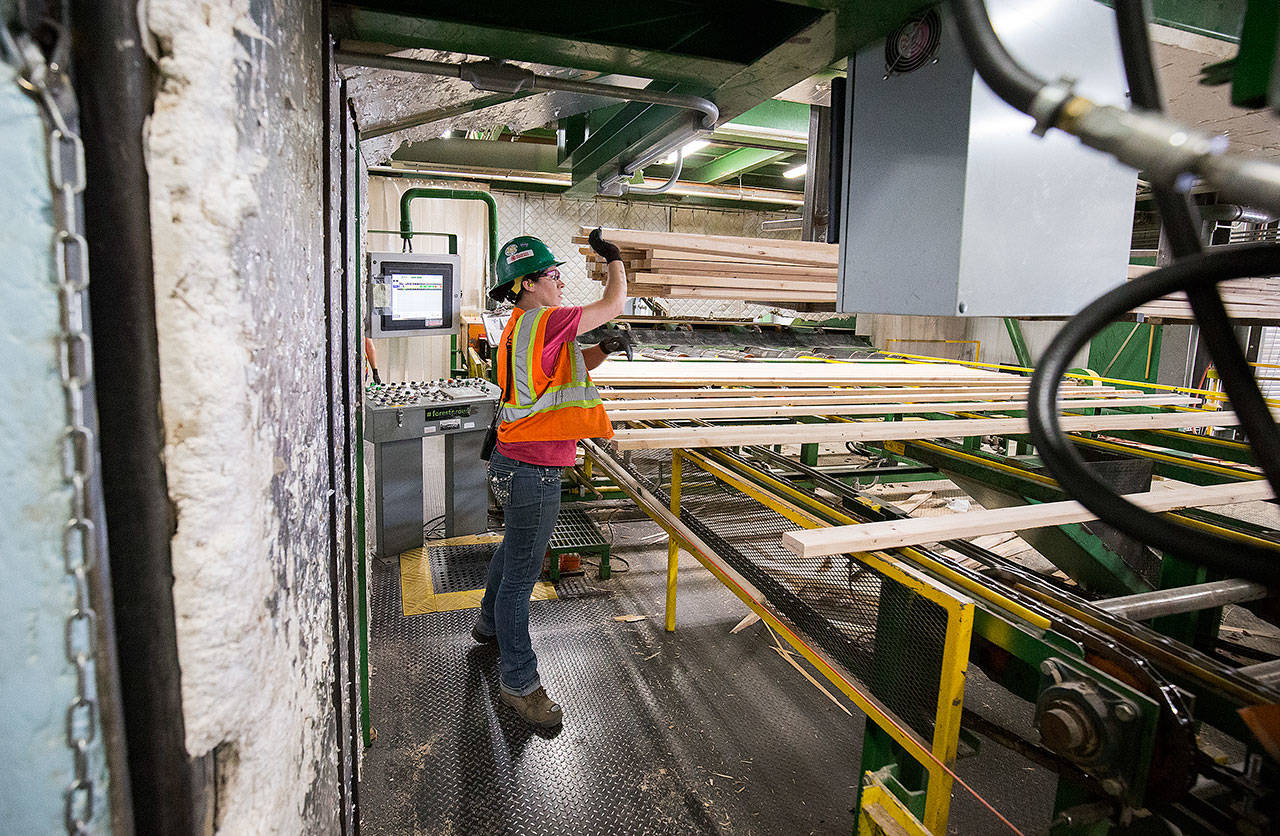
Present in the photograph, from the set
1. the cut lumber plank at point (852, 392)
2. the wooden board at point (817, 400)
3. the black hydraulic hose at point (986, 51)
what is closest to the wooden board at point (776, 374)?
the cut lumber plank at point (852, 392)

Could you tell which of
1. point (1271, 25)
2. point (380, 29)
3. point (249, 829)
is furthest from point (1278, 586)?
point (380, 29)

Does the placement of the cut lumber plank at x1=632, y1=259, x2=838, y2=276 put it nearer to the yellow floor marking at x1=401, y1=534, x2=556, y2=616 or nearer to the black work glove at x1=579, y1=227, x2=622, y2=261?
the black work glove at x1=579, y1=227, x2=622, y2=261

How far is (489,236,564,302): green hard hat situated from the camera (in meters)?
2.75

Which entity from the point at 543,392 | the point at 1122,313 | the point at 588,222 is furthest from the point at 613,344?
the point at 588,222

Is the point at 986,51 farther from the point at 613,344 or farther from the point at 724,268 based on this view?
the point at 724,268

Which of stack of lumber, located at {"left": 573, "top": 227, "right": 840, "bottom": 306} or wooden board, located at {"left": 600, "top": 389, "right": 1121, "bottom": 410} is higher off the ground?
stack of lumber, located at {"left": 573, "top": 227, "right": 840, "bottom": 306}

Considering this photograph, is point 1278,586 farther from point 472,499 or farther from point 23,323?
point 472,499

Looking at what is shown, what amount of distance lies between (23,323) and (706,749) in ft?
8.72

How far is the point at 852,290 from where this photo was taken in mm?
1557

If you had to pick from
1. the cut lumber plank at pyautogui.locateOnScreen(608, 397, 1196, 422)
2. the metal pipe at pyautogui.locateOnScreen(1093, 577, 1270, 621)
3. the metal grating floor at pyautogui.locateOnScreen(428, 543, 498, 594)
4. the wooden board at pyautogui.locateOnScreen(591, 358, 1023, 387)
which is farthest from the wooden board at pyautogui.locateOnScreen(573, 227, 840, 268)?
the metal pipe at pyautogui.locateOnScreen(1093, 577, 1270, 621)

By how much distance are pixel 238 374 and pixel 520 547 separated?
214cm

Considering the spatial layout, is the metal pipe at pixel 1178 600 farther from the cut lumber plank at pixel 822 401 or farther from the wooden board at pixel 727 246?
the wooden board at pixel 727 246

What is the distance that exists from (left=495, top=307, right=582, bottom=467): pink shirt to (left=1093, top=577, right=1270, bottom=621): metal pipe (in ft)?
5.77

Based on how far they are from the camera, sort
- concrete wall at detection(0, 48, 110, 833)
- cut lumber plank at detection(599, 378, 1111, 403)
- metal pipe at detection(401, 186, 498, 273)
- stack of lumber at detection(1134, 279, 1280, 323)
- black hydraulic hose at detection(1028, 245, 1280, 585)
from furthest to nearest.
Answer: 1. metal pipe at detection(401, 186, 498, 273)
2. stack of lumber at detection(1134, 279, 1280, 323)
3. cut lumber plank at detection(599, 378, 1111, 403)
4. black hydraulic hose at detection(1028, 245, 1280, 585)
5. concrete wall at detection(0, 48, 110, 833)
